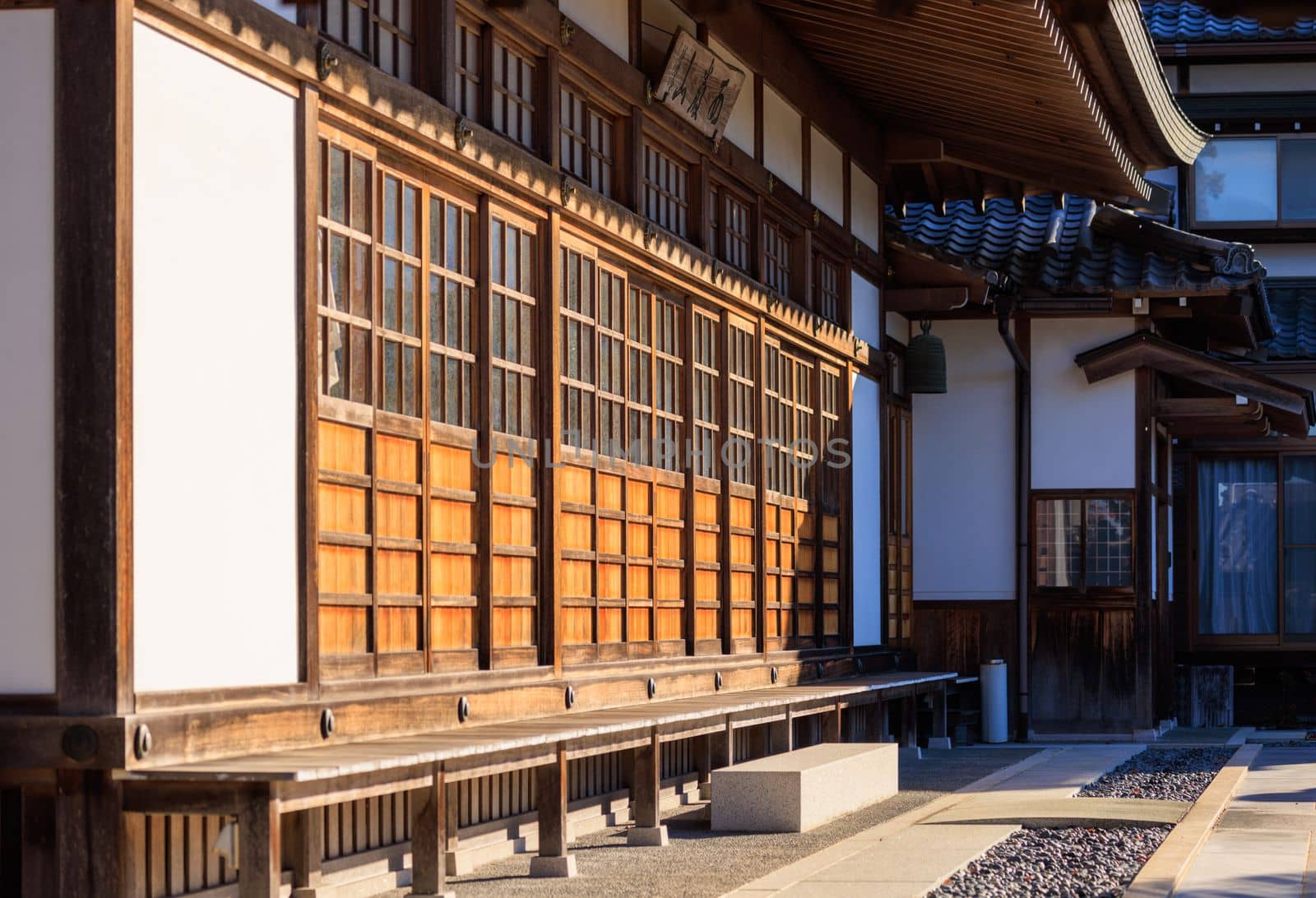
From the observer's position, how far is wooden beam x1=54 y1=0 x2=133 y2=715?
600cm

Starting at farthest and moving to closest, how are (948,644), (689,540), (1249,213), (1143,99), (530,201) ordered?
(1249,213), (948,644), (1143,99), (689,540), (530,201)

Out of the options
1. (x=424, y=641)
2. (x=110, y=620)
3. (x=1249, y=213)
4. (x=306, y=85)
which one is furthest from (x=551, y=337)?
(x=1249, y=213)

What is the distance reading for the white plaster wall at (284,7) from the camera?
277 inches

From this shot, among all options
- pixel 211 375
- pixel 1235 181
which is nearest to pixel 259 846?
pixel 211 375

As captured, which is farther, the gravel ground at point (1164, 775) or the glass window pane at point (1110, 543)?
the glass window pane at point (1110, 543)

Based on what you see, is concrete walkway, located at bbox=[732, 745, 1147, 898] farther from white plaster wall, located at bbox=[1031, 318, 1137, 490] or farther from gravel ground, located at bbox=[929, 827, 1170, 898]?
white plaster wall, located at bbox=[1031, 318, 1137, 490]

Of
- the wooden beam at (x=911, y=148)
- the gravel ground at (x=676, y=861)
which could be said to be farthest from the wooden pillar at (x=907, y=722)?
the wooden beam at (x=911, y=148)

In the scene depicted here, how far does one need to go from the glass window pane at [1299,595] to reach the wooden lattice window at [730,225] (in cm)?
1188

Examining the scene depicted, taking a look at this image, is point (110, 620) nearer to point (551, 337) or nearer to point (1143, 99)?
point (551, 337)

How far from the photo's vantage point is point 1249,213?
2377cm

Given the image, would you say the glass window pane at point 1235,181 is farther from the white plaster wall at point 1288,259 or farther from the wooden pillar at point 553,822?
the wooden pillar at point 553,822

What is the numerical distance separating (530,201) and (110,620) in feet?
14.0

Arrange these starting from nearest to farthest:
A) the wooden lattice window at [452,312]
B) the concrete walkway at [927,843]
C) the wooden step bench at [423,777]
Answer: the wooden step bench at [423,777]
the concrete walkway at [927,843]
the wooden lattice window at [452,312]

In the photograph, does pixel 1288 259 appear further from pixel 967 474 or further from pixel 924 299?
pixel 924 299
